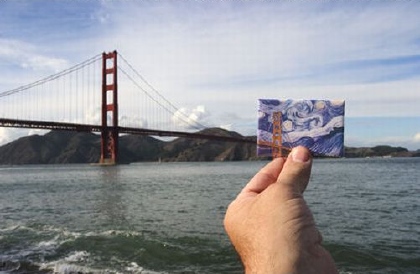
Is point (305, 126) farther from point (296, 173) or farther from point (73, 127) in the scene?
point (73, 127)

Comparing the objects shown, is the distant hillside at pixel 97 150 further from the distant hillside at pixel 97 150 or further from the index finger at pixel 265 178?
the index finger at pixel 265 178

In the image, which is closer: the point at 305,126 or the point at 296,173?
the point at 296,173

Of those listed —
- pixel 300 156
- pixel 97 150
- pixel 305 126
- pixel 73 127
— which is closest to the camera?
pixel 300 156

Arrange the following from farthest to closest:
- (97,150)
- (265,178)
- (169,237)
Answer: (97,150)
(169,237)
(265,178)

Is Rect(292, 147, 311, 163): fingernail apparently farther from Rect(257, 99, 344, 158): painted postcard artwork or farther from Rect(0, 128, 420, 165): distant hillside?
Rect(0, 128, 420, 165): distant hillside

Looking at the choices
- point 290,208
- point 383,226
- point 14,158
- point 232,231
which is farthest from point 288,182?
point 14,158

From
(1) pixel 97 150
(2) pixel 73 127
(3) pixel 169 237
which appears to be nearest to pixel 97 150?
(1) pixel 97 150

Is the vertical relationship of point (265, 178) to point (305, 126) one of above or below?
below

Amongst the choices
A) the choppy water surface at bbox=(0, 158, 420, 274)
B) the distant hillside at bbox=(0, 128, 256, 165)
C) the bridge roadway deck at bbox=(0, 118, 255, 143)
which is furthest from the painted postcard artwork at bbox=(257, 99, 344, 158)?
the distant hillside at bbox=(0, 128, 256, 165)
